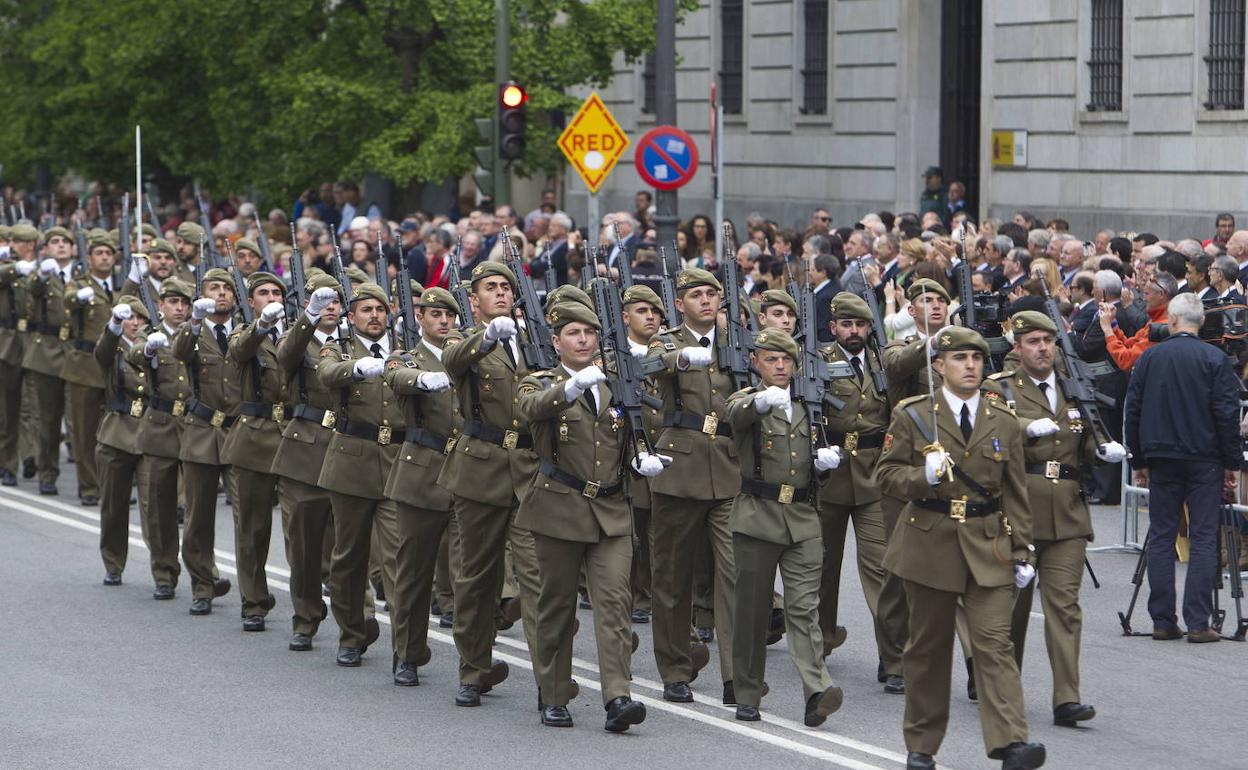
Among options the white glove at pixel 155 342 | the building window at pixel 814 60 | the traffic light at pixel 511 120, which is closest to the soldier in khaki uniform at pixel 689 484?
the white glove at pixel 155 342

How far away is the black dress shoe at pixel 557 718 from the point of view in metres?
11.0

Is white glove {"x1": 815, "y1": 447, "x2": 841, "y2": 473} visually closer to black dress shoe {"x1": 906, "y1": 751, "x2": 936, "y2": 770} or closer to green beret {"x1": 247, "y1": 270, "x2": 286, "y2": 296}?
black dress shoe {"x1": 906, "y1": 751, "x2": 936, "y2": 770}

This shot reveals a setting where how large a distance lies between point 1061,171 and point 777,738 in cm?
1563

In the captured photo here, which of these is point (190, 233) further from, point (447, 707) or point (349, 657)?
point (447, 707)

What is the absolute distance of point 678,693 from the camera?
11.6 metres

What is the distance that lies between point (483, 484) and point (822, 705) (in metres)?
1.98

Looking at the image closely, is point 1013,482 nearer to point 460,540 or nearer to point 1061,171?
point 460,540

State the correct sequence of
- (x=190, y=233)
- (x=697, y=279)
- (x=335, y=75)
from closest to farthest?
(x=697, y=279) < (x=190, y=233) < (x=335, y=75)

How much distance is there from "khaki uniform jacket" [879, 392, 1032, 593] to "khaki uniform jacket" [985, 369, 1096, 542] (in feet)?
3.12

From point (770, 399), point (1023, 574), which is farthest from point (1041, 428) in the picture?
point (770, 399)

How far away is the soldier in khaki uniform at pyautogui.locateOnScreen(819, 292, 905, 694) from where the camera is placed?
1201 centimetres

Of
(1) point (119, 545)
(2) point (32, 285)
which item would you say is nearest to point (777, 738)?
(1) point (119, 545)

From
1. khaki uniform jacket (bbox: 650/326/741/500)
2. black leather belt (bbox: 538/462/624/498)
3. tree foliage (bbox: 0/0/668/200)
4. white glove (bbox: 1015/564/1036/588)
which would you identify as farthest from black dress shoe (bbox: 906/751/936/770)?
tree foliage (bbox: 0/0/668/200)

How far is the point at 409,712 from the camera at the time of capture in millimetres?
11383
